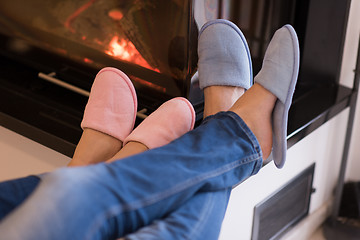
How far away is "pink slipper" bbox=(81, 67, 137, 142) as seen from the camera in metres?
1.16

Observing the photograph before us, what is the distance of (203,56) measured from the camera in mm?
1275

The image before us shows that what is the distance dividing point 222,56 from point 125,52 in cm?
30

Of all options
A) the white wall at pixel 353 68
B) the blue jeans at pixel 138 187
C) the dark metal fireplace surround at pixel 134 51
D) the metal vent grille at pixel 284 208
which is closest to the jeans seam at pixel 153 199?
the blue jeans at pixel 138 187

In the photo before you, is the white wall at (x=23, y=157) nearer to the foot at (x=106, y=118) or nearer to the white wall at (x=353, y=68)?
the foot at (x=106, y=118)

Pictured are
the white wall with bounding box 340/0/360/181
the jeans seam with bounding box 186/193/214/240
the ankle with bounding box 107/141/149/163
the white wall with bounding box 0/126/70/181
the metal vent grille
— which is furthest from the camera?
the white wall with bounding box 340/0/360/181

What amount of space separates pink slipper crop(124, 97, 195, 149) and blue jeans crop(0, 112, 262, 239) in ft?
0.39

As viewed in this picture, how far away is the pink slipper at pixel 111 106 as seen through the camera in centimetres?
116

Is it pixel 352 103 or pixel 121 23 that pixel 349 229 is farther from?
pixel 121 23

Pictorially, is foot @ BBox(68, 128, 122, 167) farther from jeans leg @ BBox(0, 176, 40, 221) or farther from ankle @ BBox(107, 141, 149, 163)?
jeans leg @ BBox(0, 176, 40, 221)

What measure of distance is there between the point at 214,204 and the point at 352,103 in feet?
3.03

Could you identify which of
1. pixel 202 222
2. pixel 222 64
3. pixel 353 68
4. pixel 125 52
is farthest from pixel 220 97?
pixel 353 68

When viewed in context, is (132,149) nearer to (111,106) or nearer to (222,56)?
(111,106)

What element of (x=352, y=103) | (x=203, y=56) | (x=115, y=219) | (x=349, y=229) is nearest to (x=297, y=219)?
(x=349, y=229)

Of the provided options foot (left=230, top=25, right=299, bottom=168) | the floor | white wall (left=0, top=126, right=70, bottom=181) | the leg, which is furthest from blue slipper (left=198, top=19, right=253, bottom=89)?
the floor
